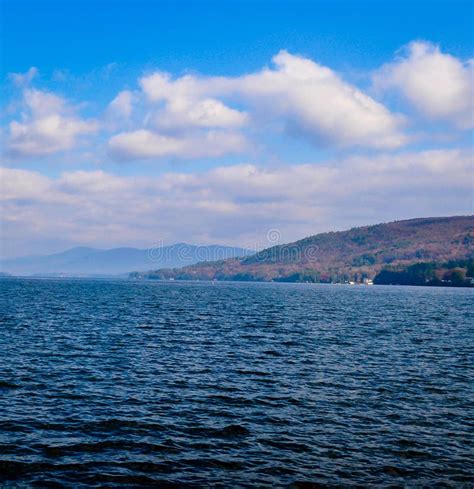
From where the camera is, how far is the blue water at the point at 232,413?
68.8 feet

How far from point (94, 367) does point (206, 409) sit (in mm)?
14495

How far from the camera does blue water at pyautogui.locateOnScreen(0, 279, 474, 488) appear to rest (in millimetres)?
20984

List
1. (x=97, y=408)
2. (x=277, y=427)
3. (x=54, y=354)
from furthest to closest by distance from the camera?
(x=54, y=354) < (x=97, y=408) < (x=277, y=427)

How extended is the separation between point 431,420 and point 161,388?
55.8ft

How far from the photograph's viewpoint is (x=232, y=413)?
29.1 m

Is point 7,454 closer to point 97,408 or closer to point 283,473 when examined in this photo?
point 97,408

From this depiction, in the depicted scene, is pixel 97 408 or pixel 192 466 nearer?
pixel 192 466

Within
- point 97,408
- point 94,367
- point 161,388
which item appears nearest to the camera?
point 97,408

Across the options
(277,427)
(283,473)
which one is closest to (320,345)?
(277,427)

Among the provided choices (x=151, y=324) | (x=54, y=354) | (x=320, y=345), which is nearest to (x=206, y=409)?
(x=54, y=354)

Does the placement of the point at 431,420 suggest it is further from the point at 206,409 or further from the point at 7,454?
the point at 7,454

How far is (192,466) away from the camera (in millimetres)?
21484

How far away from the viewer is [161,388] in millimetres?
34438

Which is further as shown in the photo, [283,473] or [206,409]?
[206,409]
